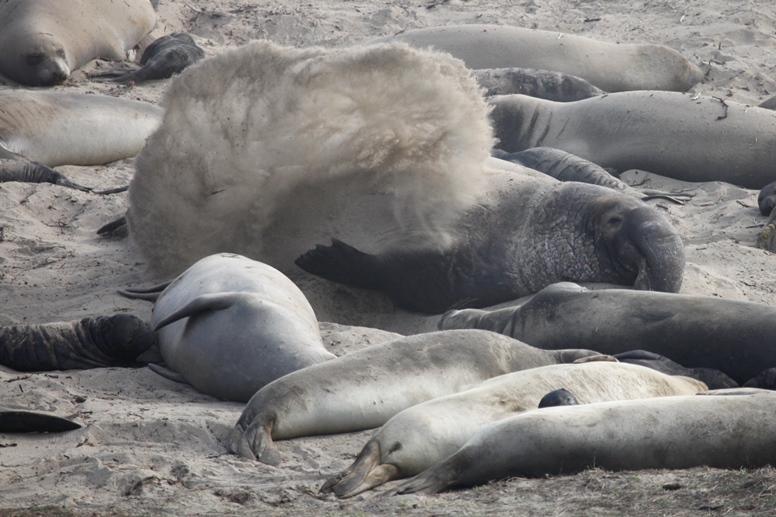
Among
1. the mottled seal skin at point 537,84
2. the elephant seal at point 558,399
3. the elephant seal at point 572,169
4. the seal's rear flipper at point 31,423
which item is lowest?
the elephant seal at point 572,169

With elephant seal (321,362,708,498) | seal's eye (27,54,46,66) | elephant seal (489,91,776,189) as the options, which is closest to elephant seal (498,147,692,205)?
elephant seal (489,91,776,189)

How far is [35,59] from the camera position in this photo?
8.96m

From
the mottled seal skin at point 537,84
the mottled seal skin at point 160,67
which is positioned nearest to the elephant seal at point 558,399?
the mottled seal skin at point 537,84

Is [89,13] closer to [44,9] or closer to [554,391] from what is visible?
[44,9]

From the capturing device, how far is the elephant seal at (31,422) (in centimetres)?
324

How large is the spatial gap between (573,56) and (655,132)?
228cm

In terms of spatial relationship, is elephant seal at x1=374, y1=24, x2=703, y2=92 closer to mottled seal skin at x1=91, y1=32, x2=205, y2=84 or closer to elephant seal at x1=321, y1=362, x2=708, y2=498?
mottled seal skin at x1=91, y1=32, x2=205, y2=84

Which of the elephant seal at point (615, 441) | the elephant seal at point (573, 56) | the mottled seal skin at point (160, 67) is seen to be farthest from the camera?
the elephant seal at point (573, 56)

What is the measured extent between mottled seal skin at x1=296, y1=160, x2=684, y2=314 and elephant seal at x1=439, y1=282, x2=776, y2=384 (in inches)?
27.3

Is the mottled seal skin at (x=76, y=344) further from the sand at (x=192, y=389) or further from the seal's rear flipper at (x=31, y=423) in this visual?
the seal's rear flipper at (x=31, y=423)

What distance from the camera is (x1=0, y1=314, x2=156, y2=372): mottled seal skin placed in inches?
169

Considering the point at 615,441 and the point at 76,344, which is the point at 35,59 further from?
the point at 615,441

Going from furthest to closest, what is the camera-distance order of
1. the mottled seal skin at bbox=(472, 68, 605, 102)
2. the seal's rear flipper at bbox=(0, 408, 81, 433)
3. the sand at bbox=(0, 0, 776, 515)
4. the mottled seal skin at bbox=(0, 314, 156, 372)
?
the mottled seal skin at bbox=(472, 68, 605, 102) < the mottled seal skin at bbox=(0, 314, 156, 372) < the seal's rear flipper at bbox=(0, 408, 81, 433) < the sand at bbox=(0, 0, 776, 515)

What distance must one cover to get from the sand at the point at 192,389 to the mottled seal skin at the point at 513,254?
22 cm
